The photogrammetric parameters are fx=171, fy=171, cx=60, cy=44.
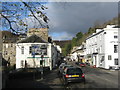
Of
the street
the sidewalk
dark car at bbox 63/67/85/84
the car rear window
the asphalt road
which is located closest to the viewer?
the asphalt road

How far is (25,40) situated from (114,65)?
2316cm

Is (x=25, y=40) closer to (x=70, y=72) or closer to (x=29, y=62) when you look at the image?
(x=29, y=62)

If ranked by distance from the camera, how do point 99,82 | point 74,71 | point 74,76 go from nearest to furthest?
point 74,76
point 74,71
point 99,82

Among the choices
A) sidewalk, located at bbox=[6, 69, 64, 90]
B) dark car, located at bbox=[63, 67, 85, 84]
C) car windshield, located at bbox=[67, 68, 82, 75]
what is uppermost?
car windshield, located at bbox=[67, 68, 82, 75]

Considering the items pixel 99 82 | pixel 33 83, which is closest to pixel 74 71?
pixel 99 82

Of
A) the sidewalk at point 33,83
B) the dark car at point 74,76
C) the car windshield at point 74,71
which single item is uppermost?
the car windshield at point 74,71

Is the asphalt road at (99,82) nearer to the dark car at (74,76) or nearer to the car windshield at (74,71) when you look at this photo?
the dark car at (74,76)

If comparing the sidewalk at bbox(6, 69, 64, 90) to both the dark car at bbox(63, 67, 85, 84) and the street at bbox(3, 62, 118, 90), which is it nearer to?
the street at bbox(3, 62, 118, 90)

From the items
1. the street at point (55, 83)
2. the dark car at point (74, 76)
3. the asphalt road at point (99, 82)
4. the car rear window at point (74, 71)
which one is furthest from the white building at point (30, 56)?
the dark car at point (74, 76)

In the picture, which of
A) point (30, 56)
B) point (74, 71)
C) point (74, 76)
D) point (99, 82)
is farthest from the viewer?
point (30, 56)

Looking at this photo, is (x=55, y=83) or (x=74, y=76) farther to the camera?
(x=55, y=83)

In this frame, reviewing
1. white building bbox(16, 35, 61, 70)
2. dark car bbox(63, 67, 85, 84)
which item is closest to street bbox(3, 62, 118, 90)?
dark car bbox(63, 67, 85, 84)

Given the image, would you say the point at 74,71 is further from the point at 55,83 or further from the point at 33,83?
the point at 33,83

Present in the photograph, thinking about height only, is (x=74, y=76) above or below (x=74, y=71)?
below
